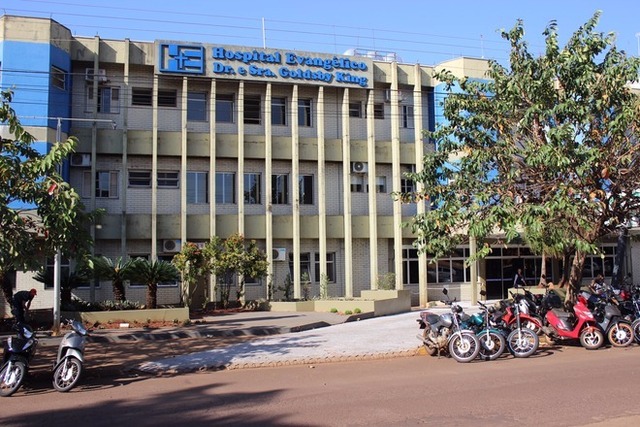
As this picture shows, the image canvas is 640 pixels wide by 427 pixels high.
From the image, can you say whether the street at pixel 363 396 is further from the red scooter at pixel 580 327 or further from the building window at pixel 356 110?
the building window at pixel 356 110

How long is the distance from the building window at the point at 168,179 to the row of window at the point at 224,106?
2.53 m

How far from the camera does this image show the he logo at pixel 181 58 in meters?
25.2

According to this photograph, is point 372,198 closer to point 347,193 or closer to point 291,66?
point 347,193

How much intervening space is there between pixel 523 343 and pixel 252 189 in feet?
55.8

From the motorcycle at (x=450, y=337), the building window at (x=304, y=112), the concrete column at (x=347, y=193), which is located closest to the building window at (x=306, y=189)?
the concrete column at (x=347, y=193)

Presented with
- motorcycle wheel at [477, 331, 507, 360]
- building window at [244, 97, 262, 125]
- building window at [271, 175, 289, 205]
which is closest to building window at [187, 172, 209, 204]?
building window at [271, 175, 289, 205]

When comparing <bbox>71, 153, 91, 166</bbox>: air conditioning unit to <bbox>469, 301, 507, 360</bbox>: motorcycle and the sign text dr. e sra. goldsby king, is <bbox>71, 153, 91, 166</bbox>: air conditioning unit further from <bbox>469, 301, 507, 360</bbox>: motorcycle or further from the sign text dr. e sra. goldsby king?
<bbox>469, 301, 507, 360</bbox>: motorcycle

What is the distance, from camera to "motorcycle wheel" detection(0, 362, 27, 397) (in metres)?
9.20

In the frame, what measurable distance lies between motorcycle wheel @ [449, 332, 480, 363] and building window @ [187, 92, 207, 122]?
1800cm

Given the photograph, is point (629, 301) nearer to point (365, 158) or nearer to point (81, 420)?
point (81, 420)

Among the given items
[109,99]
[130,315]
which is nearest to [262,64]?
[109,99]

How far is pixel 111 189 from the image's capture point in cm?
2531

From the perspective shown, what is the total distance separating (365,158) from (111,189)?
1124cm

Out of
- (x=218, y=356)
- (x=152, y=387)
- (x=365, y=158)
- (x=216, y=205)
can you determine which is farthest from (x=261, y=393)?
(x=365, y=158)
